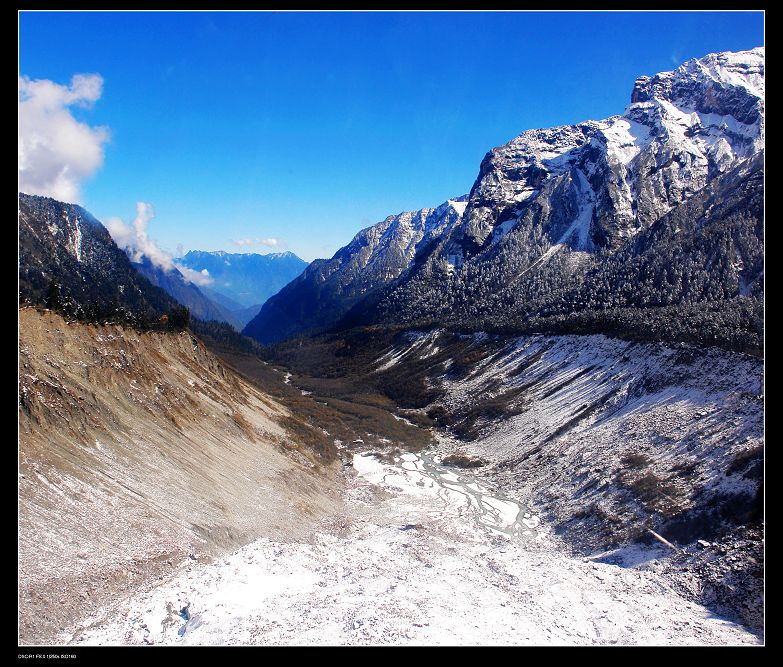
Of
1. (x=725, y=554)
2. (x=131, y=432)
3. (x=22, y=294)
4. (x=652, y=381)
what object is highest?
(x=22, y=294)

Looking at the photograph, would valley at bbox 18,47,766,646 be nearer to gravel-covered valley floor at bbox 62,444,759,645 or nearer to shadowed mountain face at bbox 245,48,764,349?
gravel-covered valley floor at bbox 62,444,759,645

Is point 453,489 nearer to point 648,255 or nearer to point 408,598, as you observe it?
point 408,598

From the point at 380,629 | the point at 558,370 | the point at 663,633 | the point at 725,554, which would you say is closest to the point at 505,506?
the point at 725,554

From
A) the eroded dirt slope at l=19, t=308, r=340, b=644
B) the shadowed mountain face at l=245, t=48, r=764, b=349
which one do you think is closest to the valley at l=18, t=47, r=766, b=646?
the eroded dirt slope at l=19, t=308, r=340, b=644

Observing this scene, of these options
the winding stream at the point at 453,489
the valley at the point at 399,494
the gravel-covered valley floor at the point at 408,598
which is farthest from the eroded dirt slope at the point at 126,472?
the winding stream at the point at 453,489

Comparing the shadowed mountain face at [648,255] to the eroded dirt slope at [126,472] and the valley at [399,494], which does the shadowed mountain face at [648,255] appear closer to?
the valley at [399,494]

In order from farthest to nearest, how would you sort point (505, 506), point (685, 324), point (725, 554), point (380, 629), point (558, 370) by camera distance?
point (558, 370) < point (685, 324) < point (505, 506) < point (725, 554) < point (380, 629)

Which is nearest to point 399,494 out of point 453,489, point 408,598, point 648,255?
point 453,489

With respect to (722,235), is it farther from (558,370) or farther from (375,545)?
(375,545)
